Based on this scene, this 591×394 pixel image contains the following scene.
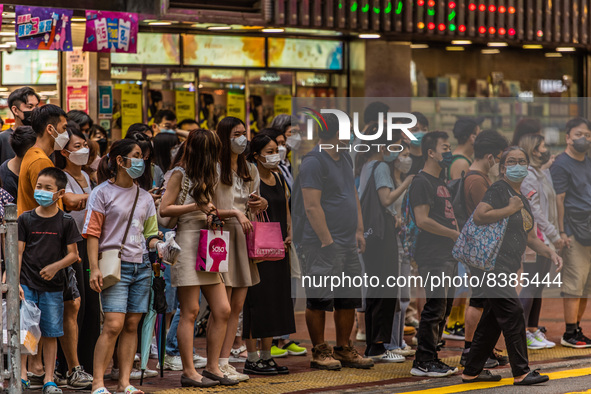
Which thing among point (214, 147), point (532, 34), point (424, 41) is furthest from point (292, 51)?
point (214, 147)

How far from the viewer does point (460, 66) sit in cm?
1467

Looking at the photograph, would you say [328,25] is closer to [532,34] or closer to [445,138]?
[532,34]

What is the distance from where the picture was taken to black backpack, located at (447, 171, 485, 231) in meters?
8.16

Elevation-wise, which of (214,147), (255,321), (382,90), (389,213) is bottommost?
(255,321)

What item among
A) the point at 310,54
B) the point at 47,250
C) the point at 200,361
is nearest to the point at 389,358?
the point at 200,361

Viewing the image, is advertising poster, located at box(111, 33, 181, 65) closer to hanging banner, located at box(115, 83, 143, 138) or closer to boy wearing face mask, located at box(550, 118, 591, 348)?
hanging banner, located at box(115, 83, 143, 138)

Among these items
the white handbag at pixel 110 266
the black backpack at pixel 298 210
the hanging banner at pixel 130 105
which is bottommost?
the white handbag at pixel 110 266

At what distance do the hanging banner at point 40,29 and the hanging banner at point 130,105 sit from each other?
163cm

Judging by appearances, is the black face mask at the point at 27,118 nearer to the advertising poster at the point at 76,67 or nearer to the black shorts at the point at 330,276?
the black shorts at the point at 330,276

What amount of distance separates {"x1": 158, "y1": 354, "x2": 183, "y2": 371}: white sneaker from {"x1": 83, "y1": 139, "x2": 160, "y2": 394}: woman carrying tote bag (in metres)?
1.16

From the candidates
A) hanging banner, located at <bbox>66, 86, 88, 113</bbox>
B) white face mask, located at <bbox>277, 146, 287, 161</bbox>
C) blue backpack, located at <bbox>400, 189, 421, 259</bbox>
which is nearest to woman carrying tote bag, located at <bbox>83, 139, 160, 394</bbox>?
white face mask, located at <bbox>277, 146, 287, 161</bbox>

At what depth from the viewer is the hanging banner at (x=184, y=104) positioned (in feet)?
42.3

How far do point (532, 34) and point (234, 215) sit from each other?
8.22 meters

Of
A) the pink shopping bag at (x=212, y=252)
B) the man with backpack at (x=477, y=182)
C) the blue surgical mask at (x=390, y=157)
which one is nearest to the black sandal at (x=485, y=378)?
the man with backpack at (x=477, y=182)
